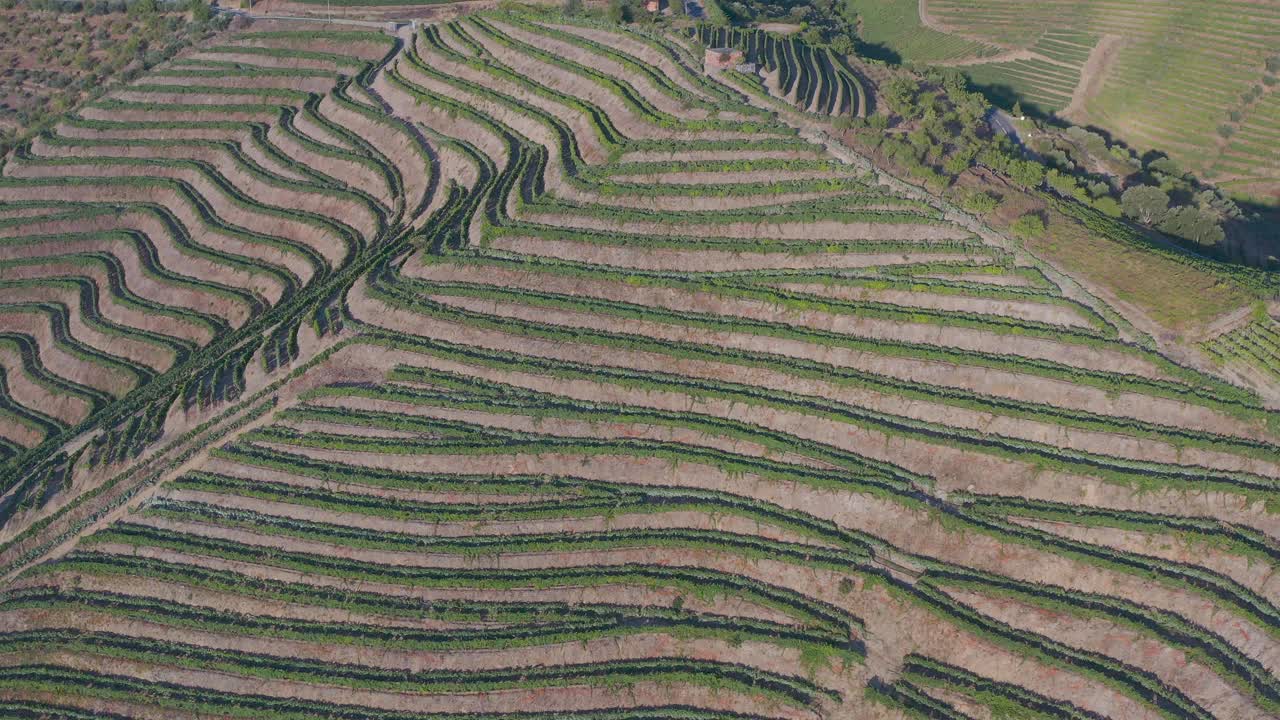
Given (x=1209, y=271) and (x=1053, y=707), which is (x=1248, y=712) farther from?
(x=1209, y=271)

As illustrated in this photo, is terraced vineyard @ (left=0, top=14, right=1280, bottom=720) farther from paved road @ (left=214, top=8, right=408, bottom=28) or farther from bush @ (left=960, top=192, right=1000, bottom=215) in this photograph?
paved road @ (left=214, top=8, right=408, bottom=28)

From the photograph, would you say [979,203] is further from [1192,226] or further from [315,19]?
[315,19]

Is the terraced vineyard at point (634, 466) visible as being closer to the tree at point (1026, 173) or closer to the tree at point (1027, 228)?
the tree at point (1027, 228)

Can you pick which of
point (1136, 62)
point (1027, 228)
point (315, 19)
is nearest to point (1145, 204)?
point (1027, 228)

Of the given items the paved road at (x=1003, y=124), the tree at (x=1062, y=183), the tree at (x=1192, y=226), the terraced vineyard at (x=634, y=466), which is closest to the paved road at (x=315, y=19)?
the terraced vineyard at (x=634, y=466)

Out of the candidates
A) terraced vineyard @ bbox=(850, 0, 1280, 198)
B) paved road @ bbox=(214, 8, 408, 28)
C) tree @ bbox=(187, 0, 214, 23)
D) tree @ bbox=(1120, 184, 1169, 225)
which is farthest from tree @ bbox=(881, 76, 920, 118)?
tree @ bbox=(187, 0, 214, 23)

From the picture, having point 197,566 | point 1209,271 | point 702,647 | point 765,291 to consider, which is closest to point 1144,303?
point 1209,271
